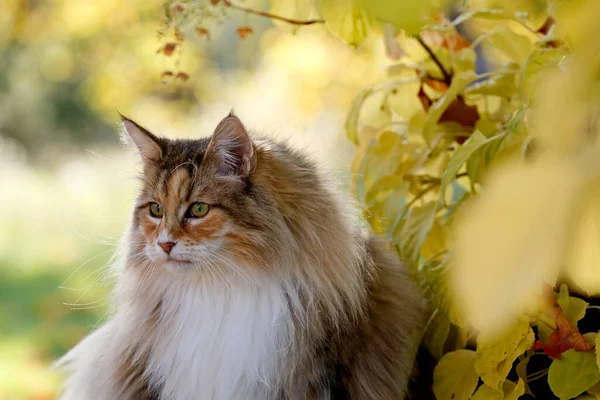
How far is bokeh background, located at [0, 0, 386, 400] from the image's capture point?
2.17m

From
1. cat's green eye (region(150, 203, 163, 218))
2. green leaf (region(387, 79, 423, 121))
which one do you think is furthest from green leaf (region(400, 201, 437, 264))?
cat's green eye (region(150, 203, 163, 218))

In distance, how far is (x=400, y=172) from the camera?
4.43ft

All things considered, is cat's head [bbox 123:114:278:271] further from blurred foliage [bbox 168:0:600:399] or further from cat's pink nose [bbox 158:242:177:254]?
blurred foliage [bbox 168:0:600:399]

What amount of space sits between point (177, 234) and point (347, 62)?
1.57 m

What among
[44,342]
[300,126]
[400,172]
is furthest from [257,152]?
[44,342]

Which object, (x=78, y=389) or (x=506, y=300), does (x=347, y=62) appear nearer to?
(x=78, y=389)

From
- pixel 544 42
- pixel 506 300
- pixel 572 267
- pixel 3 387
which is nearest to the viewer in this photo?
pixel 506 300

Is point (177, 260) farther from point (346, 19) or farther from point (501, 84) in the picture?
point (501, 84)

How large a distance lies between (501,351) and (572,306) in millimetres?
133

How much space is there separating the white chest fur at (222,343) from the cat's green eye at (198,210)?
5.3 inches

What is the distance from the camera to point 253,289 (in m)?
1.15

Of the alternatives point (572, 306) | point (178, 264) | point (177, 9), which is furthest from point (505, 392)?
point (177, 9)

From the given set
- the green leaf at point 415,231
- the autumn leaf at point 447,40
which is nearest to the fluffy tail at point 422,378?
the green leaf at point 415,231

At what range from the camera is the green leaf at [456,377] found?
1047 millimetres
